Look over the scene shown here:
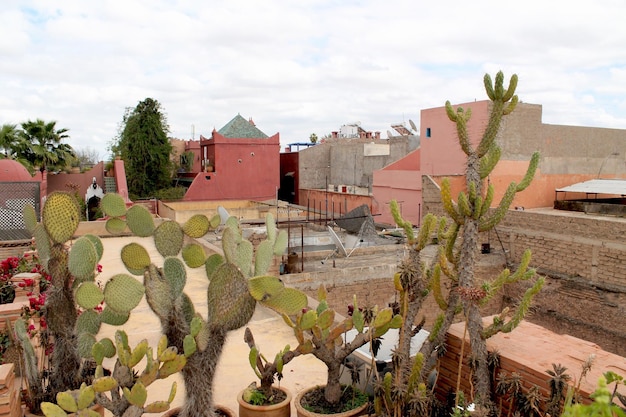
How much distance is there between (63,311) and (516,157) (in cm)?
1830

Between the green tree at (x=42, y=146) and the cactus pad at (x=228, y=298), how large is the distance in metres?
19.0

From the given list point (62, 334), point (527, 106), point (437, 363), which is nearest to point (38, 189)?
point (62, 334)

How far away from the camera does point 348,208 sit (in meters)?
23.3

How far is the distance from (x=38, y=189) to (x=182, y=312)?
10402 millimetres

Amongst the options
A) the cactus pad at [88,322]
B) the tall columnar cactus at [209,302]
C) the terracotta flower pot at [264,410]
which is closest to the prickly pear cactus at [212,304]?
the tall columnar cactus at [209,302]

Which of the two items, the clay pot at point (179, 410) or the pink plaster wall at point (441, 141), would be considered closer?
the clay pot at point (179, 410)

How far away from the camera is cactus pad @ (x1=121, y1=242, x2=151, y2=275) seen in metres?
3.91

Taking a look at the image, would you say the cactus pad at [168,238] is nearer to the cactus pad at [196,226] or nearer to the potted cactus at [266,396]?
the cactus pad at [196,226]

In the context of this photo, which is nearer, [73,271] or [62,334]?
[73,271]

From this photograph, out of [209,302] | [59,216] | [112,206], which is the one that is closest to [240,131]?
[112,206]

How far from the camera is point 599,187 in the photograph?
1797cm

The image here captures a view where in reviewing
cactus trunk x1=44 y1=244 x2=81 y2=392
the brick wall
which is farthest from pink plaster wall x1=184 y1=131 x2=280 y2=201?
cactus trunk x1=44 y1=244 x2=81 y2=392

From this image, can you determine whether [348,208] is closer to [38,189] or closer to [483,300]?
[38,189]

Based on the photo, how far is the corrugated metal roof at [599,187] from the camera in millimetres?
17156
